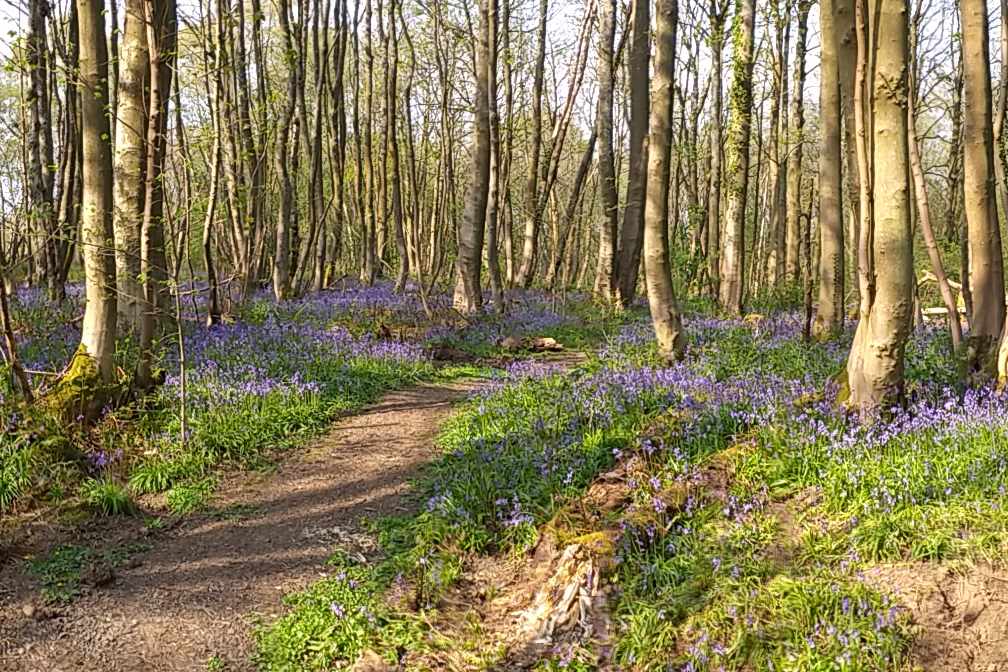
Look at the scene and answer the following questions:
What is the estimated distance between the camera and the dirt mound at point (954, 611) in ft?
11.1

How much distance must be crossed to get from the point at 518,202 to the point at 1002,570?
35042 millimetres

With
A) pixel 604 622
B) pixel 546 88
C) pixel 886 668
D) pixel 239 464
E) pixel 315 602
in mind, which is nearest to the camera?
pixel 886 668

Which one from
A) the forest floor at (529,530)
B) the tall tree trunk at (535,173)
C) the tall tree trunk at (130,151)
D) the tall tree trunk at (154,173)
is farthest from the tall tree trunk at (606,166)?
the tall tree trunk at (130,151)

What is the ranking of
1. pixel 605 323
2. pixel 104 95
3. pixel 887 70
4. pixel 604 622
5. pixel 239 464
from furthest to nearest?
pixel 605 323
pixel 104 95
pixel 239 464
pixel 887 70
pixel 604 622

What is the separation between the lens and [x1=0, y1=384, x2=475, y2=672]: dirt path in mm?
3973

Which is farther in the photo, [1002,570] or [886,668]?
[1002,570]

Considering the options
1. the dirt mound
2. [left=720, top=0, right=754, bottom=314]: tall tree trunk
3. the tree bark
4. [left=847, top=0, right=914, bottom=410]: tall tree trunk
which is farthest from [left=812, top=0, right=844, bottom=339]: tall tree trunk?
the tree bark

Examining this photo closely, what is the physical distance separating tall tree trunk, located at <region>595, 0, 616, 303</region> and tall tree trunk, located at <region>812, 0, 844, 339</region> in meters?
5.72

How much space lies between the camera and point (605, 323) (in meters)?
14.1

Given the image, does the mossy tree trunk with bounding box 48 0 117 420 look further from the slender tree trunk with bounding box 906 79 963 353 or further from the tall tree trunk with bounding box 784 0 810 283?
the tall tree trunk with bounding box 784 0 810 283

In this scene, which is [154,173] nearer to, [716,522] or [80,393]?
[80,393]

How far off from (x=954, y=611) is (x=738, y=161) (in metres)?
11.0

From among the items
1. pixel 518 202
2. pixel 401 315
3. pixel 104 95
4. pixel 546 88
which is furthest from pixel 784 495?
pixel 518 202

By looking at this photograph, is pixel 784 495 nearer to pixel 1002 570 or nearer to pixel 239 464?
pixel 1002 570
